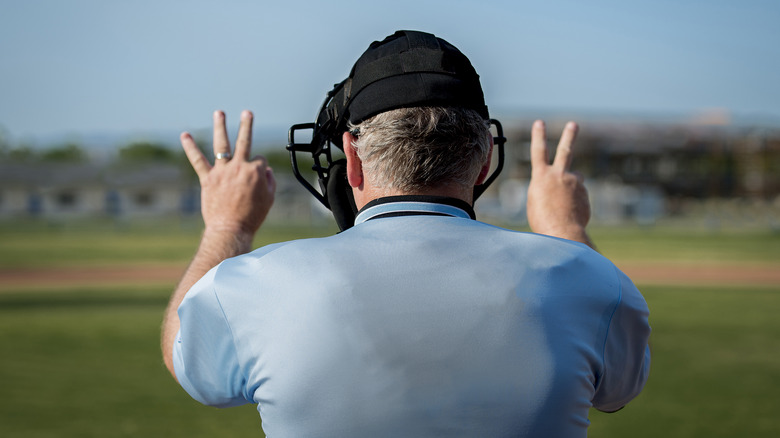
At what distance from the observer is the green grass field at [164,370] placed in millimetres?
5793

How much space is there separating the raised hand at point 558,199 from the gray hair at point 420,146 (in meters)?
0.46

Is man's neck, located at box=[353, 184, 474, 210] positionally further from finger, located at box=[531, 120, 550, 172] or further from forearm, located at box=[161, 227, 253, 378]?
finger, located at box=[531, 120, 550, 172]

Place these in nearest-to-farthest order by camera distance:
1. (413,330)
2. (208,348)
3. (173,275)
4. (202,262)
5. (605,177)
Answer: (413,330)
(208,348)
(202,262)
(173,275)
(605,177)

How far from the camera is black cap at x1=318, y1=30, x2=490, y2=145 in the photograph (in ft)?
4.57

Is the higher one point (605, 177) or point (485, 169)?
point (485, 169)

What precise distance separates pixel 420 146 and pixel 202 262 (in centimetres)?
62

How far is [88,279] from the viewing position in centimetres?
1844

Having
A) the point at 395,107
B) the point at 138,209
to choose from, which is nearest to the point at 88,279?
the point at 395,107

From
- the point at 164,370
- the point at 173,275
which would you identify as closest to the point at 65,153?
the point at 173,275

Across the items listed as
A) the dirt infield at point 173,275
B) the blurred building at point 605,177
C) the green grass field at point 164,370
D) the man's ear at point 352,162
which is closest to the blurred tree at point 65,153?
the blurred building at point 605,177

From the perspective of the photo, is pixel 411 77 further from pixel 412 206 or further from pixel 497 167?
pixel 497 167

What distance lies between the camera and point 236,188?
5.79 ft

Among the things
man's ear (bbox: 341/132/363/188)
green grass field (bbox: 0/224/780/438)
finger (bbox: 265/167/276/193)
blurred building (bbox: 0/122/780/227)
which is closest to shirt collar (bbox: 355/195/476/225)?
man's ear (bbox: 341/132/363/188)

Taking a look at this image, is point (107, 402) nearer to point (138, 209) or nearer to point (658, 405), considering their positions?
point (658, 405)
